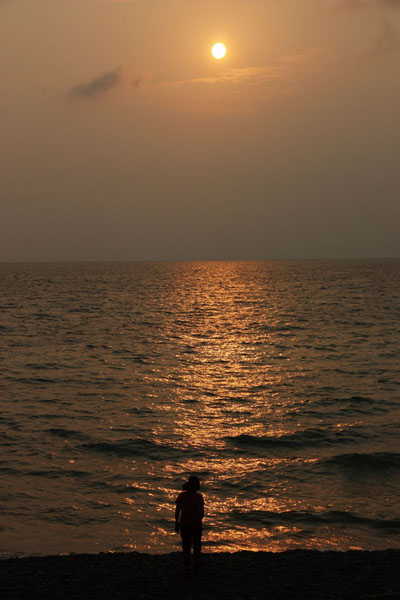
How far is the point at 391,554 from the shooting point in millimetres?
12969

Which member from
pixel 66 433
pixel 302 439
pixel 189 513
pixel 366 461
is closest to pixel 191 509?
pixel 189 513

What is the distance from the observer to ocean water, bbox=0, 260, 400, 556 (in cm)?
1530

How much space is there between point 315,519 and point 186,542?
17.9ft

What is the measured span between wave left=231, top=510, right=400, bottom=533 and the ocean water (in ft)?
0.18

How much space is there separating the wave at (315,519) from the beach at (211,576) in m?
2.49

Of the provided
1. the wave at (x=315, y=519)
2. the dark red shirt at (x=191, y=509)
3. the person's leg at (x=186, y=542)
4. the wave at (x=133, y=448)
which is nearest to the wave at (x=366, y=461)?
the wave at (x=315, y=519)

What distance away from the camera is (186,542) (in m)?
11.6

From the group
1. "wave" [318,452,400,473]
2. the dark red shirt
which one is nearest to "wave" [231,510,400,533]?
"wave" [318,452,400,473]

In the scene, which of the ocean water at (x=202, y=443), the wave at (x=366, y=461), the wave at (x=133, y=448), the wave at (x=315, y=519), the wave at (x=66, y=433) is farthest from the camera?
the wave at (x=66, y=433)

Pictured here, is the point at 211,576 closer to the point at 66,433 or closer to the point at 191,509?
the point at 191,509

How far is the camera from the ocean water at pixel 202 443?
1530 centimetres

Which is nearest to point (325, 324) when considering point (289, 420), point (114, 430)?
point (289, 420)

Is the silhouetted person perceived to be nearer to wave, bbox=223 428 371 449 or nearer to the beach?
the beach

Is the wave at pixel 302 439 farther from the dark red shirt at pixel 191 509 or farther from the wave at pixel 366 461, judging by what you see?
the dark red shirt at pixel 191 509
